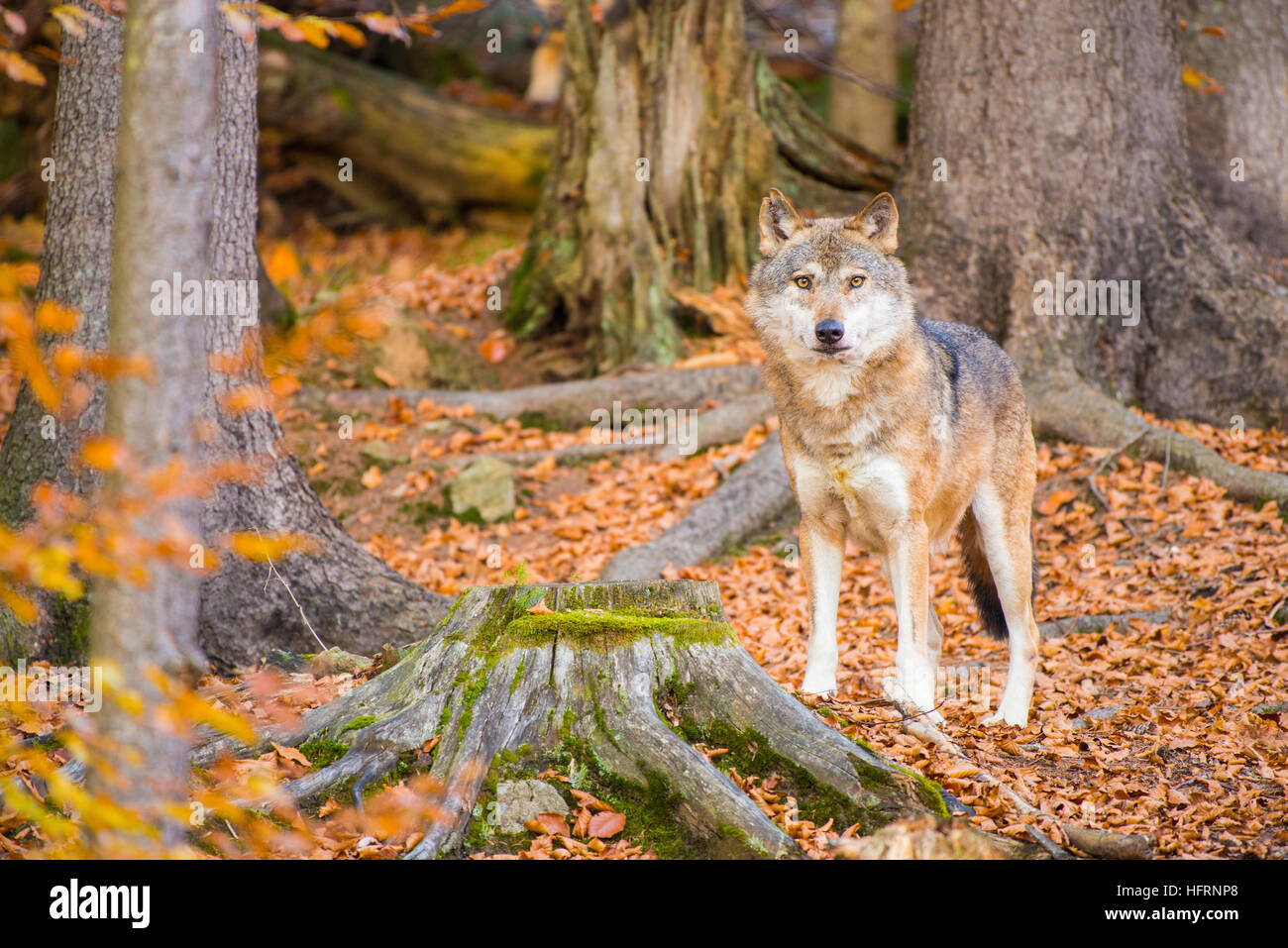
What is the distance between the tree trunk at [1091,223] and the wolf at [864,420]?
322 centimetres

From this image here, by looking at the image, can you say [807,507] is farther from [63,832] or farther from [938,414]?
[63,832]

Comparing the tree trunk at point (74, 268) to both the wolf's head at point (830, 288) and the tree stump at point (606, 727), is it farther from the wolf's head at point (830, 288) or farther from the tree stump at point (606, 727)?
the wolf's head at point (830, 288)

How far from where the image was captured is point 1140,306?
8320 mm

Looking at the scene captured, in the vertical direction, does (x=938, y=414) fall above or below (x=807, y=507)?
above

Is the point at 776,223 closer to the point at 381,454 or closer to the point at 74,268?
the point at 74,268

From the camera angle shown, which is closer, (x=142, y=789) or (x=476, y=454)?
(x=142, y=789)

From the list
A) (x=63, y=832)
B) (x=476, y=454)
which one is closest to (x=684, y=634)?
(x=63, y=832)

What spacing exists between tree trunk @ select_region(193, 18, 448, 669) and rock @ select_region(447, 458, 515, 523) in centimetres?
221

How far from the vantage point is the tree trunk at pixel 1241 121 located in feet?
33.5

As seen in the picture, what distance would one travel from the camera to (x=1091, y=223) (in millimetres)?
8156

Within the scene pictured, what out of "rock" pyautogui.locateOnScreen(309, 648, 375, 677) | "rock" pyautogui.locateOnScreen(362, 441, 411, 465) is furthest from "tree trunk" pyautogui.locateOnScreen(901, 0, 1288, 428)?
"rock" pyautogui.locateOnScreen(309, 648, 375, 677)

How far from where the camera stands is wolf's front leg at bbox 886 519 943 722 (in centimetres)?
486
